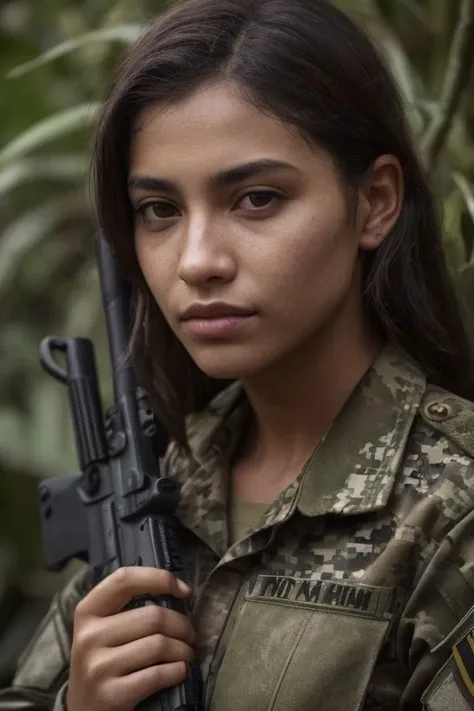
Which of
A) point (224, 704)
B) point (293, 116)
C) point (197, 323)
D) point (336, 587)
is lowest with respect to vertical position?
point (224, 704)

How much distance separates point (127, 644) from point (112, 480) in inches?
A: 8.7

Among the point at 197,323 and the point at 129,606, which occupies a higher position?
the point at 197,323

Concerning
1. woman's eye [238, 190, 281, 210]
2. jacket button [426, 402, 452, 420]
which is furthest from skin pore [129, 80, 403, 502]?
jacket button [426, 402, 452, 420]

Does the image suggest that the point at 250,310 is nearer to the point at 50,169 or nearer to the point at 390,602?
the point at 390,602

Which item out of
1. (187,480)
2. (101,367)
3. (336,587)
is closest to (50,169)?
(101,367)

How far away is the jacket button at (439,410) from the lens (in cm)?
115

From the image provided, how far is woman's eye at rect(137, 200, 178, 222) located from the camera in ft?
3.77

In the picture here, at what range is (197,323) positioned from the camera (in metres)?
1.12

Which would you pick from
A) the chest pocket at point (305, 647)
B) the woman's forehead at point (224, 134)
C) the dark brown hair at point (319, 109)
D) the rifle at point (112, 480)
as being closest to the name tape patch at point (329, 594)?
the chest pocket at point (305, 647)

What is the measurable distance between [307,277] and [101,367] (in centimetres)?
97

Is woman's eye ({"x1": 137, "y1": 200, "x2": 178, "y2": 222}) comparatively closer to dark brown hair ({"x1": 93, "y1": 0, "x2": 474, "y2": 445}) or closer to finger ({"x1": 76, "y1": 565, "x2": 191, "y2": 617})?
dark brown hair ({"x1": 93, "y1": 0, "x2": 474, "y2": 445})

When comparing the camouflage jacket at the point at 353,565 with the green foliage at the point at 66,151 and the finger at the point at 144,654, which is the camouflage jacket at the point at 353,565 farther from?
the green foliage at the point at 66,151

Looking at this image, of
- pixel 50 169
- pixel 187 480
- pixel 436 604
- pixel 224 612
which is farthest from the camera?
pixel 50 169

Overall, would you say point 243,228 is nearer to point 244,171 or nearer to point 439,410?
point 244,171
